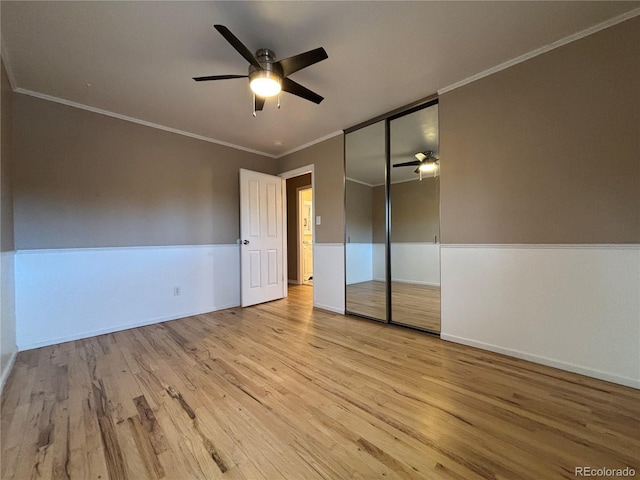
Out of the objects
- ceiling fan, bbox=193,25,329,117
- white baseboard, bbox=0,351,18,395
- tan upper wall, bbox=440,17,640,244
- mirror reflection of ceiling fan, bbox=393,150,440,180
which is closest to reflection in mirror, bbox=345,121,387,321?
mirror reflection of ceiling fan, bbox=393,150,440,180

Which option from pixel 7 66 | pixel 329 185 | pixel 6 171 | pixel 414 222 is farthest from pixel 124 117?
pixel 414 222

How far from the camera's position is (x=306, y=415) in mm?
1493

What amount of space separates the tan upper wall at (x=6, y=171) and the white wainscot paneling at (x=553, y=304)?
374cm

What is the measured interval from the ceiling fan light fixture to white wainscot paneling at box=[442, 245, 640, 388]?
2.10 m

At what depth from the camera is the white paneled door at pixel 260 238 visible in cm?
388

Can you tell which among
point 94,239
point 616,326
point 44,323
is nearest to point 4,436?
point 44,323

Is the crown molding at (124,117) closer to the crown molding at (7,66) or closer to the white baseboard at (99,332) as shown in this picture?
the crown molding at (7,66)

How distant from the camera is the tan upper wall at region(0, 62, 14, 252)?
2021 millimetres

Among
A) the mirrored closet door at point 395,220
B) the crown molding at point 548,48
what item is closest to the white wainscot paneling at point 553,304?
the mirrored closet door at point 395,220

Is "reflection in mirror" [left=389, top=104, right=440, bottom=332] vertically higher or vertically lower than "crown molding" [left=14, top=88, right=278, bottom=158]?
lower

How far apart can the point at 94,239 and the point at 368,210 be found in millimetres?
3179

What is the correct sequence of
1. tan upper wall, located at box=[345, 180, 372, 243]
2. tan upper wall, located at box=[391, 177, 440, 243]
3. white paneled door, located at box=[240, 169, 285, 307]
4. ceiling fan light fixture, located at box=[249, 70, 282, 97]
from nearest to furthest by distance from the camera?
ceiling fan light fixture, located at box=[249, 70, 282, 97] → tan upper wall, located at box=[391, 177, 440, 243] → tan upper wall, located at box=[345, 180, 372, 243] → white paneled door, located at box=[240, 169, 285, 307]

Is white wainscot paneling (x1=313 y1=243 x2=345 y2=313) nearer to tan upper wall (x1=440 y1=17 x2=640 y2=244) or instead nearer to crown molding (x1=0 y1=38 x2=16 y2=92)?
tan upper wall (x1=440 y1=17 x2=640 y2=244)
